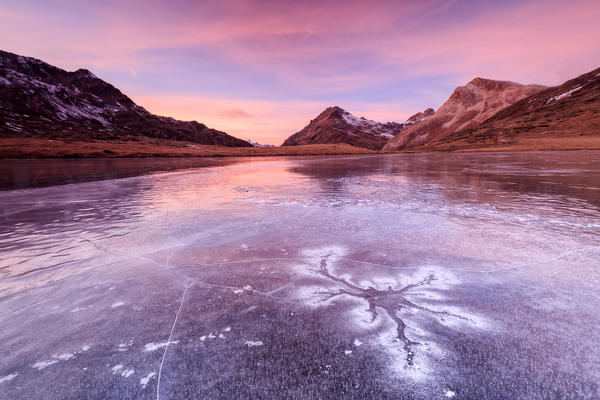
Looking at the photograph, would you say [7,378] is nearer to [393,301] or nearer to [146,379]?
[146,379]

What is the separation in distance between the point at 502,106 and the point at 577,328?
235 meters

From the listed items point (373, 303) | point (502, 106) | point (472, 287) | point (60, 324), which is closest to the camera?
point (60, 324)

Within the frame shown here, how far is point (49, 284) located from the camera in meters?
→ 3.34

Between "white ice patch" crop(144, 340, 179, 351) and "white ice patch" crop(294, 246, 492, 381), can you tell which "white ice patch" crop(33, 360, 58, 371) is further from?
"white ice patch" crop(294, 246, 492, 381)

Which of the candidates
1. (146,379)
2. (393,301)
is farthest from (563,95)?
(146,379)

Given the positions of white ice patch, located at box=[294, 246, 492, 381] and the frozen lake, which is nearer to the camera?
the frozen lake

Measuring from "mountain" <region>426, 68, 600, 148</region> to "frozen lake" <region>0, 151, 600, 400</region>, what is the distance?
75154mm

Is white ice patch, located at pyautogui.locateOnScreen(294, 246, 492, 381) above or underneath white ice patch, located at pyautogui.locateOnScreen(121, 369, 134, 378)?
above

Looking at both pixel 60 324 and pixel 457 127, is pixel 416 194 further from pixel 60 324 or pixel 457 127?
pixel 457 127

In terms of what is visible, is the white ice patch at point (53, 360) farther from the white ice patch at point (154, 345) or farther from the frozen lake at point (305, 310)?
the white ice patch at point (154, 345)

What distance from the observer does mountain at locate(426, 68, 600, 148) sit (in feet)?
260

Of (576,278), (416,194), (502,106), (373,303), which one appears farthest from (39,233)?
(502,106)

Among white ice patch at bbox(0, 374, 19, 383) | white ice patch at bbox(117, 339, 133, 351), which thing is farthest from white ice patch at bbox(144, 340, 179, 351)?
white ice patch at bbox(0, 374, 19, 383)

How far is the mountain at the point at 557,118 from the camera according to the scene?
260ft
